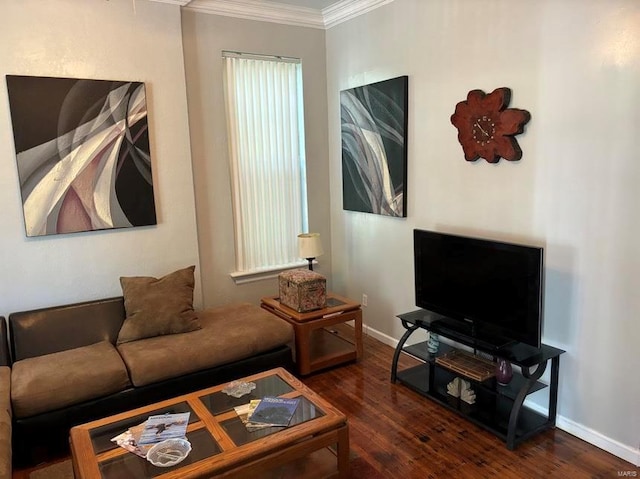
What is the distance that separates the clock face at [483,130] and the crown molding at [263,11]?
1933 mm

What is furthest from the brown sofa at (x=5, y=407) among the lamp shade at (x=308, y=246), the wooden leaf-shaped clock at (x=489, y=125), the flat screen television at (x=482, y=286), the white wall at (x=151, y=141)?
the wooden leaf-shaped clock at (x=489, y=125)

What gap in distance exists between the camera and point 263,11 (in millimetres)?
3785

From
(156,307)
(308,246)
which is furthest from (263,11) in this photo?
(156,307)

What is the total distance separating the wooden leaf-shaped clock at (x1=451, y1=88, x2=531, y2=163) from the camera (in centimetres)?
266

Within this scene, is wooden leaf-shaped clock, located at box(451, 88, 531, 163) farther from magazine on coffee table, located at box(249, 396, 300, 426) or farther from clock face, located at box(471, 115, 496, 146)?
magazine on coffee table, located at box(249, 396, 300, 426)

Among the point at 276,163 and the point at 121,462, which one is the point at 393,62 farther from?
the point at 121,462

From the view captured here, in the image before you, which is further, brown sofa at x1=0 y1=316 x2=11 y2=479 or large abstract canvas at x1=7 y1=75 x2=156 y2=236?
large abstract canvas at x1=7 y1=75 x2=156 y2=236

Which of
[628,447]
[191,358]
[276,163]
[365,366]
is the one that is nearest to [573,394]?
[628,447]

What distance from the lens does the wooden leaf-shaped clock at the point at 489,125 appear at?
8.73 ft

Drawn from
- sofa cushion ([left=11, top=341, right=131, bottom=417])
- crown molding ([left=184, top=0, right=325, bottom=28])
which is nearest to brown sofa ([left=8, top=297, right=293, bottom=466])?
sofa cushion ([left=11, top=341, right=131, bottom=417])

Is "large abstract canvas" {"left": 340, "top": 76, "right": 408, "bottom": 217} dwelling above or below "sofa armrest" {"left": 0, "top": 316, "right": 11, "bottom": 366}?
above

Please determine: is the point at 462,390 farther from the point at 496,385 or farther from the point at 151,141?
the point at 151,141

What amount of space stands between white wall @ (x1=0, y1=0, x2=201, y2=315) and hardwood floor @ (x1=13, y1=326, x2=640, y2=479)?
1.30m

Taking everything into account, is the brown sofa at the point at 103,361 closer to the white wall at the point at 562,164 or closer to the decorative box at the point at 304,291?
the decorative box at the point at 304,291
